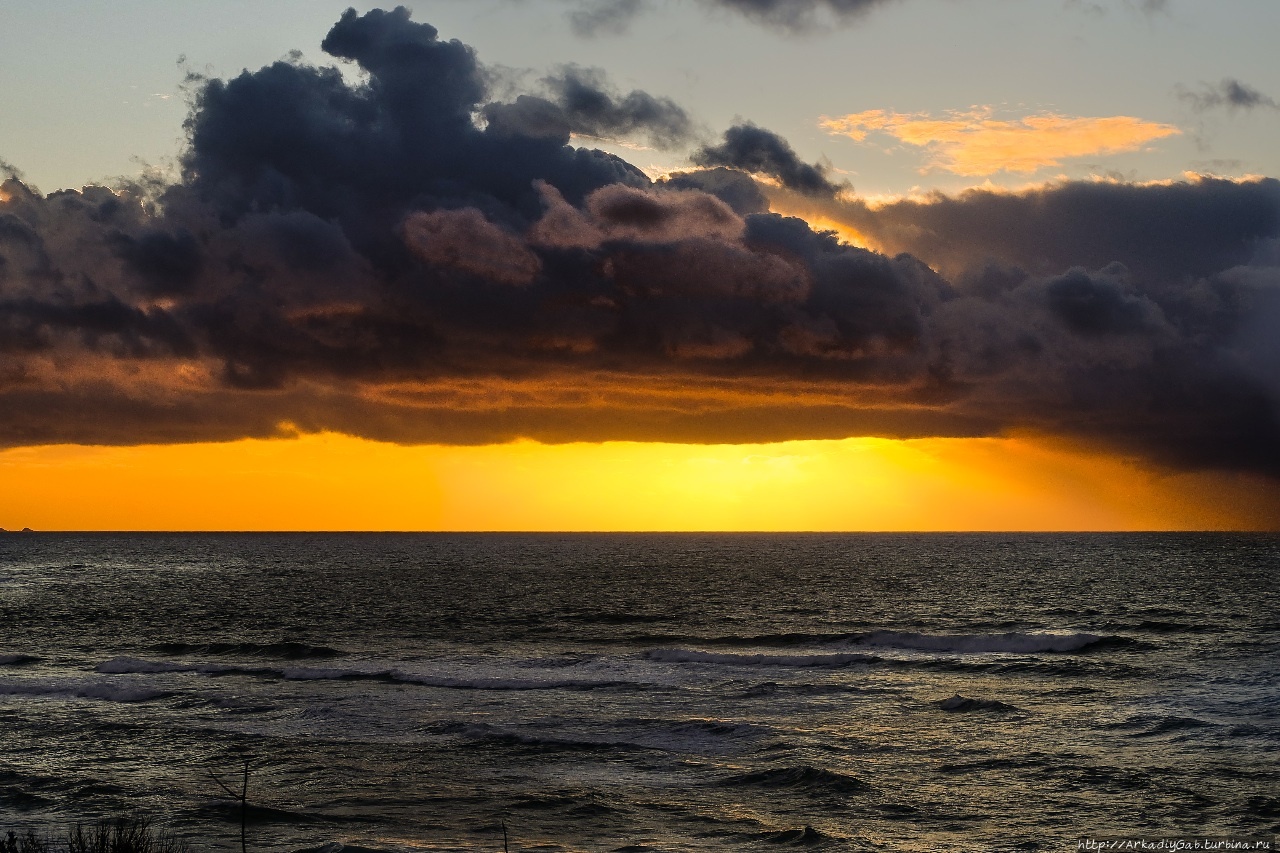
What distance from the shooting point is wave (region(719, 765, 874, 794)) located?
30.9m

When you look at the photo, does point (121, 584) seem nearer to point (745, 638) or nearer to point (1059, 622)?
point (745, 638)

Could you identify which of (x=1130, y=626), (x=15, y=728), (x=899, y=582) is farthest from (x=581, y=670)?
(x=899, y=582)

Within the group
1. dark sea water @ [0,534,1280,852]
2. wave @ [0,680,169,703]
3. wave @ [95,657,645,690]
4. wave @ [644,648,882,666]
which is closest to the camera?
dark sea water @ [0,534,1280,852]

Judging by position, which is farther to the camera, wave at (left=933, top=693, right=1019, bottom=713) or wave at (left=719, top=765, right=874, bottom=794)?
wave at (left=933, top=693, right=1019, bottom=713)

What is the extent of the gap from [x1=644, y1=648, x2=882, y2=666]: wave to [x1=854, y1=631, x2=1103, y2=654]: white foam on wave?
22.1ft

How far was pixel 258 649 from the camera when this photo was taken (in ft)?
219

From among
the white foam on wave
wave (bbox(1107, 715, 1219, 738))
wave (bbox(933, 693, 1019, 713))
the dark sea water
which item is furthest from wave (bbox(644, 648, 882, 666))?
wave (bbox(1107, 715, 1219, 738))

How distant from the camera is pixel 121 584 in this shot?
139m

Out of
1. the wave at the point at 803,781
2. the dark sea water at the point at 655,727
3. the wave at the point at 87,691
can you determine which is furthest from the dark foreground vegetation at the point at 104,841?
the wave at the point at 87,691

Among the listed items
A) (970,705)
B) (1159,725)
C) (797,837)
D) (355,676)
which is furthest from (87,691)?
(1159,725)

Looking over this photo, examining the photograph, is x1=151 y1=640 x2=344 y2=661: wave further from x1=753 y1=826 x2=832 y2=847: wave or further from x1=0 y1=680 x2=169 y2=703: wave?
x1=753 y1=826 x2=832 y2=847: wave

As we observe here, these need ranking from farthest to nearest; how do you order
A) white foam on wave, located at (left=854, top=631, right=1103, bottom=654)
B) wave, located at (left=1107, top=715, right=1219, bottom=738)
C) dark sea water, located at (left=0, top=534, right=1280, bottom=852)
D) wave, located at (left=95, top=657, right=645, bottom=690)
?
1. white foam on wave, located at (left=854, top=631, right=1103, bottom=654)
2. wave, located at (left=95, top=657, right=645, bottom=690)
3. wave, located at (left=1107, top=715, right=1219, bottom=738)
4. dark sea water, located at (left=0, top=534, right=1280, bottom=852)

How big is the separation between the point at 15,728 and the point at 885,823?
3242cm

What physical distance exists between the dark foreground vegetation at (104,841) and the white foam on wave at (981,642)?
156 ft
